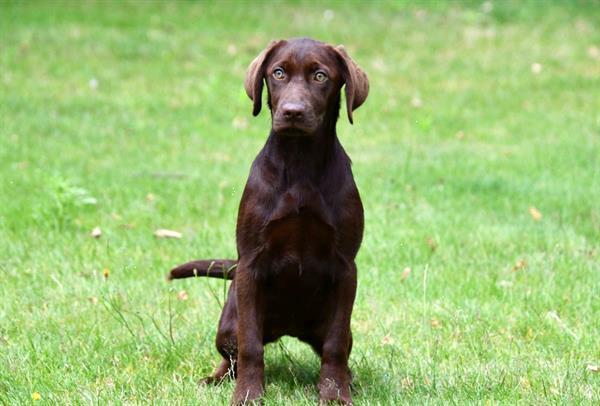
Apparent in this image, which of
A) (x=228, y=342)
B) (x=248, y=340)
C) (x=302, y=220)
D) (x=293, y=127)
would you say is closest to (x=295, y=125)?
(x=293, y=127)

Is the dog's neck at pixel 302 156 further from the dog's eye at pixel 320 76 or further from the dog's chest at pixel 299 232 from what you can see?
the dog's eye at pixel 320 76

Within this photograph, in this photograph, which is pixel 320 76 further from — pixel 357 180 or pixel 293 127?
pixel 357 180

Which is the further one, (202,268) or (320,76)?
(202,268)

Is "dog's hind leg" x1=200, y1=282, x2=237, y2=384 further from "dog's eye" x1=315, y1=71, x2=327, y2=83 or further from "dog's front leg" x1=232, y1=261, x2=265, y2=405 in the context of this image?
"dog's eye" x1=315, y1=71, x2=327, y2=83

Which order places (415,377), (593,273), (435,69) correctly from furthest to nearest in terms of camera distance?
(435,69) → (593,273) → (415,377)

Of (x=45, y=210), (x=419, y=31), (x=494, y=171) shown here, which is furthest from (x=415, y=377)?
(x=419, y=31)

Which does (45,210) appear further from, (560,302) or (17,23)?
(17,23)

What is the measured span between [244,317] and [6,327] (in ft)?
5.05

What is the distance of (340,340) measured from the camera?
13.1 feet

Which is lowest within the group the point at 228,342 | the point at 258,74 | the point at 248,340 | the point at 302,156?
the point at 228,342

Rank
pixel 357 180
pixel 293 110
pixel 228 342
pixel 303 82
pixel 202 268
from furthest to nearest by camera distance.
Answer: pixel 357 180 < pixel 202 268 < pixel 228 342 < pixel 303 82 < pixel 293 110

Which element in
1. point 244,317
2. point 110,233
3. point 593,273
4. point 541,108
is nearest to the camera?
point 244,317

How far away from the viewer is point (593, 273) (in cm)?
587

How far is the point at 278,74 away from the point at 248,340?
101 cm
